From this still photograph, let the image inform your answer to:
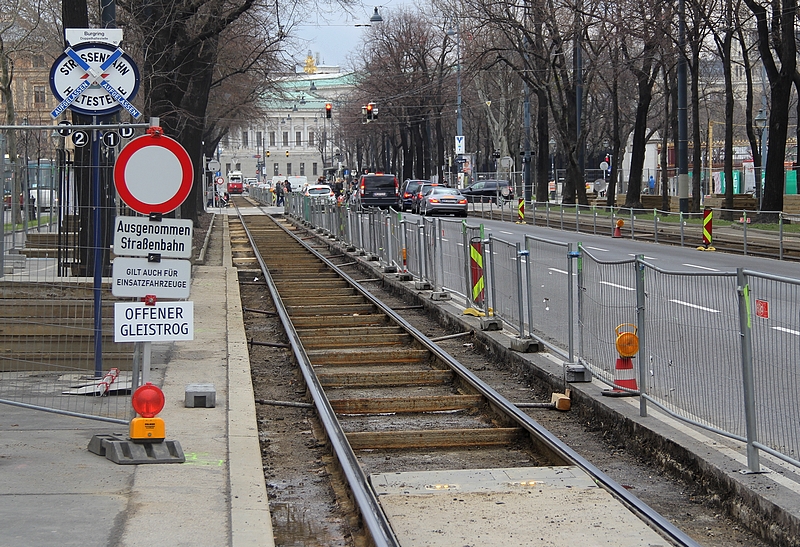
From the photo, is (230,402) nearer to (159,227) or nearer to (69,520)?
(159,227)

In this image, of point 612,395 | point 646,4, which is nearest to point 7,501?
point 612,395

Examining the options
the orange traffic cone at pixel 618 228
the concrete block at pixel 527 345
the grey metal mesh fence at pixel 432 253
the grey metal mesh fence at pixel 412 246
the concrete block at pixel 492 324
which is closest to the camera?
the concrete block at pixel 527 345

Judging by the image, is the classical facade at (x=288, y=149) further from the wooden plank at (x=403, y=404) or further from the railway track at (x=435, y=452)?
the wooden plank at (x=403, y=404)

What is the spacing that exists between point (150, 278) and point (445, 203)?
46.7m

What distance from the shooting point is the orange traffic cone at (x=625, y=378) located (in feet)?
30.7

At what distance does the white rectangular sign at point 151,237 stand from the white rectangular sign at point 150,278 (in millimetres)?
65

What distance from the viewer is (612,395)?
31.5 ft

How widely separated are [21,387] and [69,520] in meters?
3.95

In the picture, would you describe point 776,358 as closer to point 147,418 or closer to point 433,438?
point 433,438

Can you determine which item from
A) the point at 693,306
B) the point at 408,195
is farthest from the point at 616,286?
the point at 408,195

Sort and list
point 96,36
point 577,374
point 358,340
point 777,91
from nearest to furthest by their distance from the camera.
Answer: point 577,374 → point 96,36 → point 358,340 → point 777,91

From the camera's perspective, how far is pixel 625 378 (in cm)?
949

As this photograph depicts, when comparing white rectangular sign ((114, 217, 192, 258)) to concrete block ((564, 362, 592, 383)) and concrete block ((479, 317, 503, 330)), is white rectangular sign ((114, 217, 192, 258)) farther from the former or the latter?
concrete block ((479, 317, 503, 330))

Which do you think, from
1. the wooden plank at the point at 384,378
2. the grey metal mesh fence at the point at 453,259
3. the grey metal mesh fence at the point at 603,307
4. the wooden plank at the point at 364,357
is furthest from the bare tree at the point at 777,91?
the grey metal mesh fence at the point at 603,307
